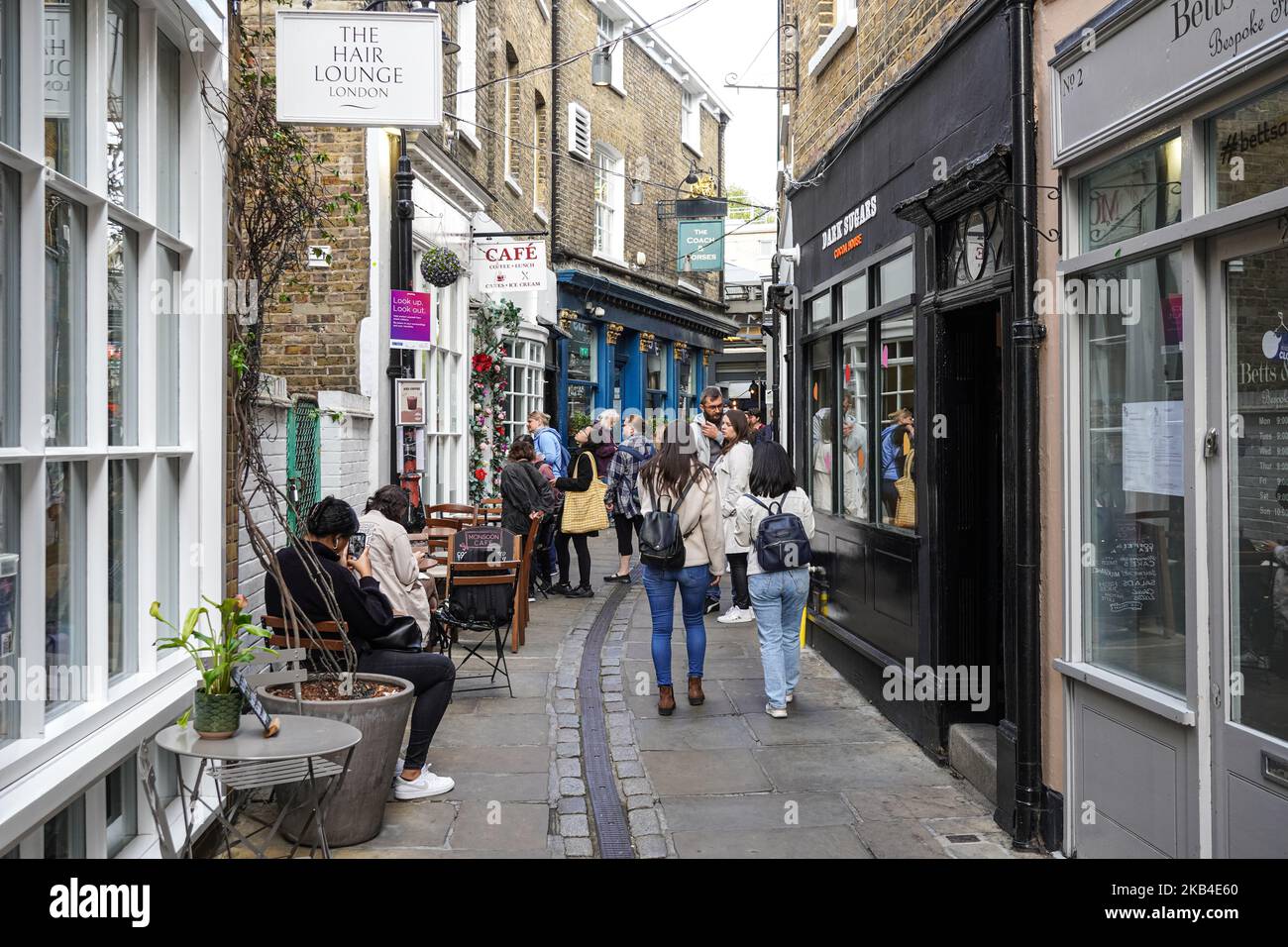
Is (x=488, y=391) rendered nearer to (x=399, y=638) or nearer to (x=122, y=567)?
(x=399, y=638)

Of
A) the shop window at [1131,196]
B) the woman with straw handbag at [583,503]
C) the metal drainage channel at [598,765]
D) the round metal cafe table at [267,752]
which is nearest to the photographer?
the round metal cafe table at [267,752]

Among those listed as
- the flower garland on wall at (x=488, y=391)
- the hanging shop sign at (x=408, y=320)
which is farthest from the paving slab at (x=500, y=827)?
the flower garland on wall at (x=488, y=391)

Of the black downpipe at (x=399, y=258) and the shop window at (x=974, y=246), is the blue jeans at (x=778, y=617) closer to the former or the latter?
the shop window at (x=974, y=246)

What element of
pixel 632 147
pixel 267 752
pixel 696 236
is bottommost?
pixel 267 752

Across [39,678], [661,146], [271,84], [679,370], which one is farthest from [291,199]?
[679,370]

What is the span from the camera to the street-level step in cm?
586

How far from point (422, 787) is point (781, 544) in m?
2.63

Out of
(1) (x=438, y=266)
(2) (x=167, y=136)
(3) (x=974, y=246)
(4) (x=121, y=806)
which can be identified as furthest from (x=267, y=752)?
(1) (x=438, y=266)

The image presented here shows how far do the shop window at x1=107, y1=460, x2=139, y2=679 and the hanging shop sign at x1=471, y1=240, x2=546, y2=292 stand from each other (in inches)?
428

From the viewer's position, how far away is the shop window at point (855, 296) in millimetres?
8430

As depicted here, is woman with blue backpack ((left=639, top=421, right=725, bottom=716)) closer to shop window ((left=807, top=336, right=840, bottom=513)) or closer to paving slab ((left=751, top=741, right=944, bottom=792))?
paving slab ((left=751, top=741, right=944, bottom=792))

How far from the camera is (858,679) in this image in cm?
833

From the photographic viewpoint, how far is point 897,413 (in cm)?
784

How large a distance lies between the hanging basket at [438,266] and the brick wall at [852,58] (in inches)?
155
